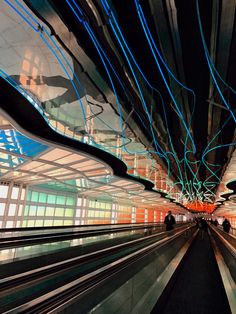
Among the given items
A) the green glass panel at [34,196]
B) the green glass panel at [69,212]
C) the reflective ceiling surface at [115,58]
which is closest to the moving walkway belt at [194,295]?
the reflective ceiling surface at [115,58]

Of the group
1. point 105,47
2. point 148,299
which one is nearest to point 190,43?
point 105,47

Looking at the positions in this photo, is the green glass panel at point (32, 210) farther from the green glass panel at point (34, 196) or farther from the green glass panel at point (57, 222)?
the green glass panel at point (57, 222)

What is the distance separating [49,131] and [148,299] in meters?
5.11

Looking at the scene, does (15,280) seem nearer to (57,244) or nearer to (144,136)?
(57,244)

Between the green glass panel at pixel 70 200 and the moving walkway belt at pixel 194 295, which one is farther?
the green glass panel at pixel 70 200

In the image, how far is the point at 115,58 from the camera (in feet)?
15.7

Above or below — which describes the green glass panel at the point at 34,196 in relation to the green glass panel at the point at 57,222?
above

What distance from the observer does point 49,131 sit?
688 centimetres

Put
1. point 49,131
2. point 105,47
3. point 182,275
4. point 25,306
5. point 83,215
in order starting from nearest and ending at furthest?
point 25,306, point 105,47, point 182,275, point 49,131, point 83,215

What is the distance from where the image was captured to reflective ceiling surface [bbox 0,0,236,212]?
3.77 metres

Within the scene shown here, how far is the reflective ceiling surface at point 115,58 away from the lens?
3.77 metres

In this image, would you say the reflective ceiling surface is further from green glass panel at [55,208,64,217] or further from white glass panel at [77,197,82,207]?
white glass panel at [77,197,82,207]

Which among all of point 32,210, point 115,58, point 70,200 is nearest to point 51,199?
point 32,210

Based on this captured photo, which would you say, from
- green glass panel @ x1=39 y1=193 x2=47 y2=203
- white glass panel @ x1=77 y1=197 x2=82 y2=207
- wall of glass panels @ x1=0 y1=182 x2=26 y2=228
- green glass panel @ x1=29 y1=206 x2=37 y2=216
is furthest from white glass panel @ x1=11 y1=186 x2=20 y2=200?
white glass panel @ x1=77 y1=197 x2=82 y2=207
